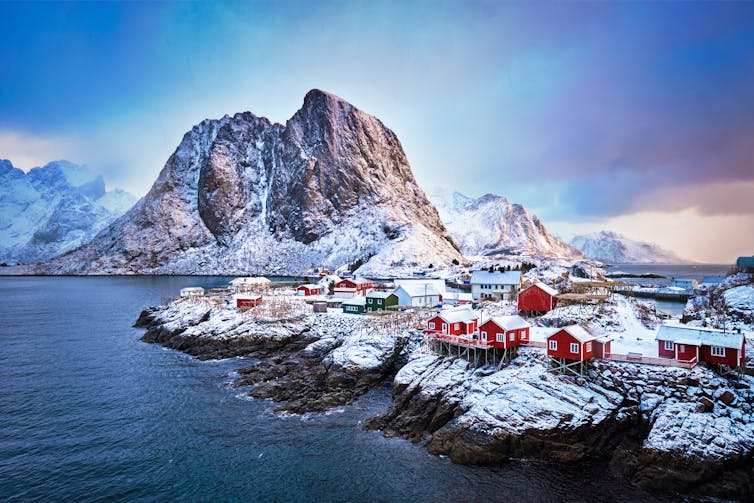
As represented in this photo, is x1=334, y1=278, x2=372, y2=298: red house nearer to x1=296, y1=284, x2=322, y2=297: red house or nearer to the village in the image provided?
x1=296, y1=284, x2=322, y2=297: red house

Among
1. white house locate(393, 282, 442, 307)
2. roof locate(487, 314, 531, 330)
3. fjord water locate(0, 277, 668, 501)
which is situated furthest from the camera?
white house locate(393, 282, 442, 307)

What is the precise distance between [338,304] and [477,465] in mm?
45828

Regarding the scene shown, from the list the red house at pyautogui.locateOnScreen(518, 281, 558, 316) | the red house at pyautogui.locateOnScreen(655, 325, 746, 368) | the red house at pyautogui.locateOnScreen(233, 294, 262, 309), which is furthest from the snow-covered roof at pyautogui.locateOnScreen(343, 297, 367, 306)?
the red house at pyautogui.locateOnScreen(655, 325, 746, 368)

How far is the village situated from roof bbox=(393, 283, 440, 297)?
170mm

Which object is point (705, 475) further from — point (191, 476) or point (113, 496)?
point (113, 496)

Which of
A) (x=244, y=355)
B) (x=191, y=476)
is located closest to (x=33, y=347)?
(x=244, y=355)

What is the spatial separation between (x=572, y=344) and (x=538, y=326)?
16.3m

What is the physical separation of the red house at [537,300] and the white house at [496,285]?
15.9 m

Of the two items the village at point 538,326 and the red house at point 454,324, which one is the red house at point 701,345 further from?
the red house at point 454,324

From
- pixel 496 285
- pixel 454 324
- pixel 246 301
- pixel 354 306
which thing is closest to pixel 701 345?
pixel 454 324

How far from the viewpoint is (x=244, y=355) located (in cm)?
5294

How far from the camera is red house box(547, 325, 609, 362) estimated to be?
32.7 m

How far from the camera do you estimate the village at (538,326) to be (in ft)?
106

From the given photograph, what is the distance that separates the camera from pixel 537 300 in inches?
2144
